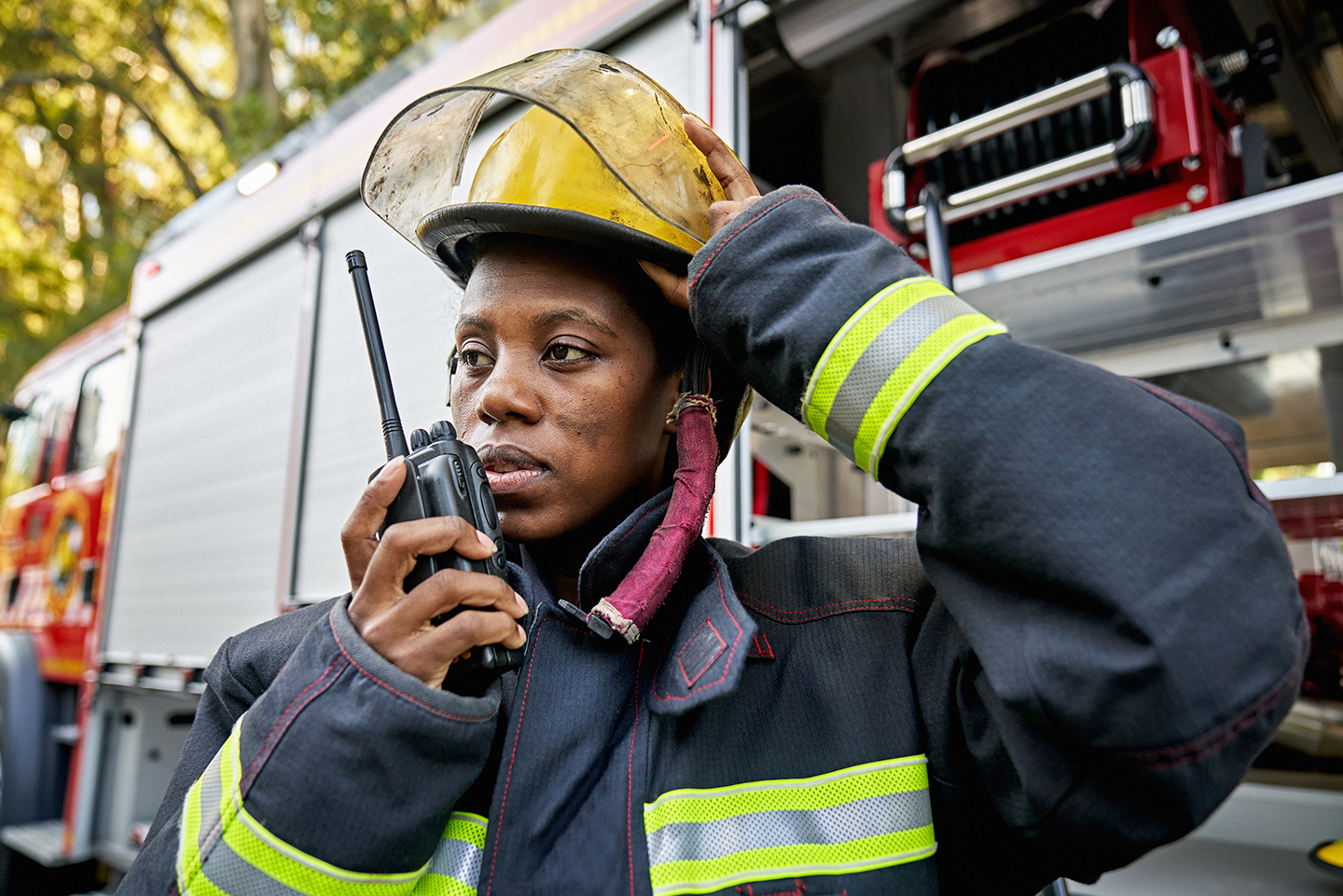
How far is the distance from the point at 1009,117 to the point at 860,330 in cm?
121

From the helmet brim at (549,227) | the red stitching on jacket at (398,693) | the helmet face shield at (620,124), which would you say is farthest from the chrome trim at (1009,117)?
Result: the red stitching on jacket at (398,693)

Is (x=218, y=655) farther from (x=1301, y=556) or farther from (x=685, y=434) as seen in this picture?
(x=1301, y=556)

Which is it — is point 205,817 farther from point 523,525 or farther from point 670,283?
point 670,283

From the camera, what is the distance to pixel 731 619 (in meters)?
0.97

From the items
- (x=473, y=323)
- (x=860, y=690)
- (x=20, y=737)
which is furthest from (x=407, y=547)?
(x=20, y=737)

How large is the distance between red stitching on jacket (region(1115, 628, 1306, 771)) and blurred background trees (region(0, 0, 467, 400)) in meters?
8.95

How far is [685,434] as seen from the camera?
114 centimetres

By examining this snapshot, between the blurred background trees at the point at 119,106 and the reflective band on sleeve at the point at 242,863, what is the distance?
859 centimetres

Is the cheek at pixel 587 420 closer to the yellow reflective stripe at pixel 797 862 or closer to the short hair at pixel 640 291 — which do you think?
the short hair at pixel 640 291

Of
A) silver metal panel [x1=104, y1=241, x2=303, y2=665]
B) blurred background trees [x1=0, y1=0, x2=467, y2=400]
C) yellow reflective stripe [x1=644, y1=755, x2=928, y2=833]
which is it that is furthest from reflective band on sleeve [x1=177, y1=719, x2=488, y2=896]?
blurred background trees [x1=0, y1=0, x2=467, y2=400]

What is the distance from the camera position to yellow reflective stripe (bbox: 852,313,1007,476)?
845 mm

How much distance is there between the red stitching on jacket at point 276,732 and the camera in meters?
0.84

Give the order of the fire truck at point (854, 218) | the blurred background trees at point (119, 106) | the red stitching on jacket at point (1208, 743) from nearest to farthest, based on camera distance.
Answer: the red stitching on jacket at point (1208, 743) → the fire truck at point (854, 218) → the blurred background trees at point (119, 106)

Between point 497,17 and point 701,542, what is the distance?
2.08m
